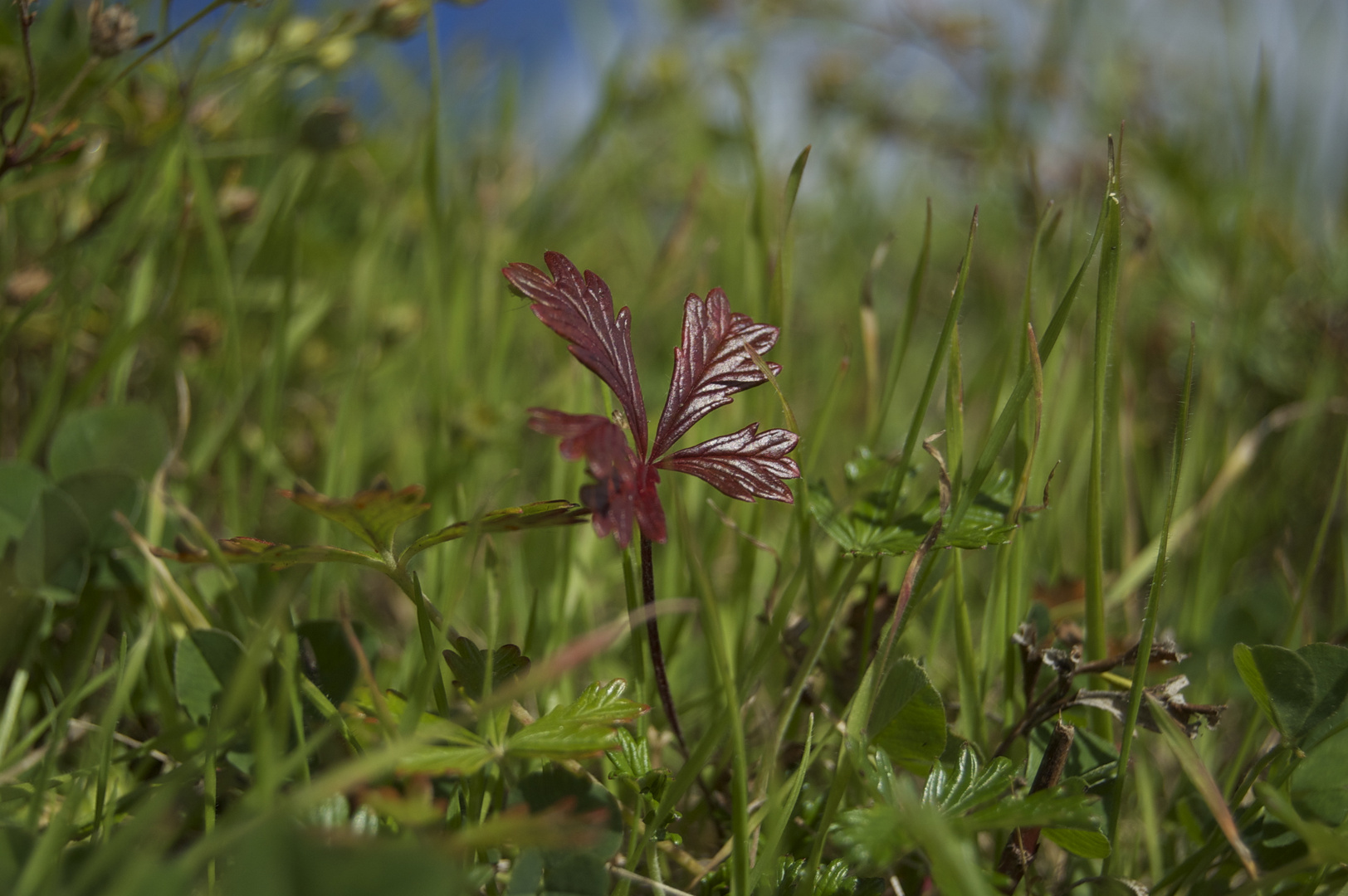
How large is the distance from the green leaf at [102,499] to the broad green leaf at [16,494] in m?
0.05

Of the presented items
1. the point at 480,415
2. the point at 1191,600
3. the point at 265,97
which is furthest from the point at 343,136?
the point at 1191,600

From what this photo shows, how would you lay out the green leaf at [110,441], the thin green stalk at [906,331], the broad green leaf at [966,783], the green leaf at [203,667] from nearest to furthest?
the broad green leaf at [966,783] → the green leaf at [203,667] → the thin green stalk at [906,331] → the green leaf at [110,441]

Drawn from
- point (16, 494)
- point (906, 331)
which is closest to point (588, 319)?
point (906, 331)

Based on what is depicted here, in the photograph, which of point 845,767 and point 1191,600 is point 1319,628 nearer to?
point 1191,600

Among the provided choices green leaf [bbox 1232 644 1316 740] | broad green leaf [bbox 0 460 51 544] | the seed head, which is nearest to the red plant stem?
green leaf [bbox 1232 644 1316 740]

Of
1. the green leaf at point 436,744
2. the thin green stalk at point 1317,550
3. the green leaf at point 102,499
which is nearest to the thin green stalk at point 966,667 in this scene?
the thin green stalk at point 1317,550

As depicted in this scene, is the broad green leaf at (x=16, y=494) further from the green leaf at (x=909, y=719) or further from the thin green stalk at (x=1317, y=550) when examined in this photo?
the thin green stalk at (x=1317, y=550)

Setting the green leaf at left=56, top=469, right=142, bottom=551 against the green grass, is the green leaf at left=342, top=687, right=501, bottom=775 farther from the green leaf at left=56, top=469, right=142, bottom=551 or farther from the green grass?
the green leaf at left=56, top=469, right=142, bottom=551

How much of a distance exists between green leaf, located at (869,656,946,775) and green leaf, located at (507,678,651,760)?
0.77ft

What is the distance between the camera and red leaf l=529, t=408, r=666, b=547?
59cm

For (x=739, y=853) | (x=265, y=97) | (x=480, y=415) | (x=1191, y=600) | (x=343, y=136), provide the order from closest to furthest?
1. (x=739, y=853)
2. (x=1191, y=600)
3. (x=343, y=136)
4. (x=480, y=415)
5. (x=265, y=97)

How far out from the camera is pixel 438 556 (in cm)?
104

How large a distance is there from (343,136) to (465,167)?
1508 millimetres

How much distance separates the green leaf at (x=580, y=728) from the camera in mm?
625
